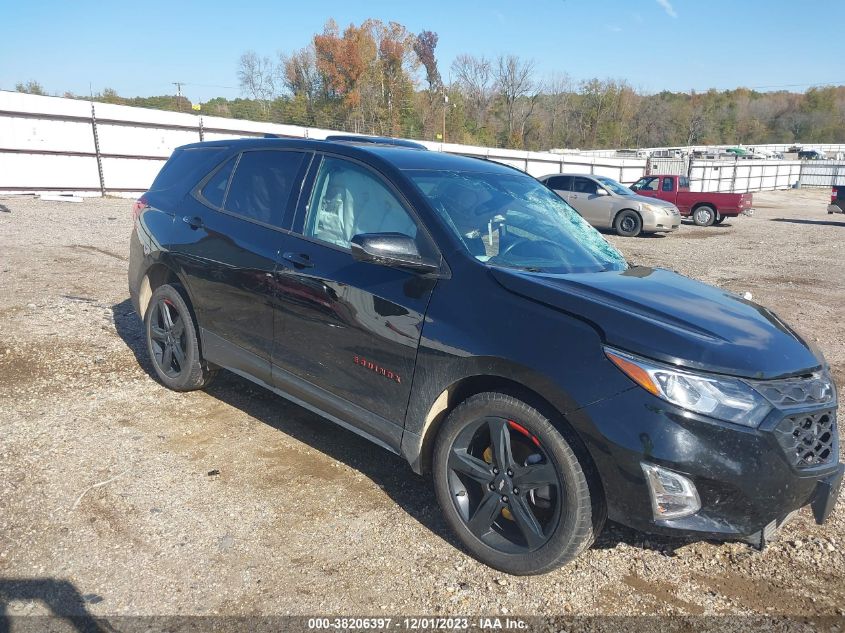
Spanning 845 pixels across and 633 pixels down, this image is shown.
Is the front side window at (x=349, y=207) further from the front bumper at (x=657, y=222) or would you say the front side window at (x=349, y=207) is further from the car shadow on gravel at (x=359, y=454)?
the front bumper at (x=657, y=222)

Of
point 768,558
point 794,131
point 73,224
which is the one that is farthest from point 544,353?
point 794,131

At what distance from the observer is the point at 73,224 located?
42.0 feet

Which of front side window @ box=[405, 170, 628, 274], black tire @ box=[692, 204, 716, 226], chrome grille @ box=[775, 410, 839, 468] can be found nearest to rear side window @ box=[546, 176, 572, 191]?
black tire @ box=[692, 204, 716, 226]

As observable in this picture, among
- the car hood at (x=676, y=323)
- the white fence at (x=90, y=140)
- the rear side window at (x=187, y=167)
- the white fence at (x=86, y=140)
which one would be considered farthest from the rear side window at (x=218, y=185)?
the white fence at (x=86, y=140)

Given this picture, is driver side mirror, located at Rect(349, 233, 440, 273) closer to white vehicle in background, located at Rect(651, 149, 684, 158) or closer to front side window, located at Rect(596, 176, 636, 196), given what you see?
front side window, located at Rect(596, 176, 636, 196)

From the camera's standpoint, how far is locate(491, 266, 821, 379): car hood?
234cm

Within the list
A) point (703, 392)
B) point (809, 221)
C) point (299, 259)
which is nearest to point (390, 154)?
point (299, 259)

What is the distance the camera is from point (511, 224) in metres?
3.36

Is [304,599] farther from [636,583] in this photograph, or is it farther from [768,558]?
[768,558]

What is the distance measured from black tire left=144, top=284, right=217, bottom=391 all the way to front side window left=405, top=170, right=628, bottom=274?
203cm

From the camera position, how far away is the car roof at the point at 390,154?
11.2ft

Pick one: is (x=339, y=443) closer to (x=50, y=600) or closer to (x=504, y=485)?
(x=504, y=485)

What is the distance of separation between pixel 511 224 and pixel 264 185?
158cm

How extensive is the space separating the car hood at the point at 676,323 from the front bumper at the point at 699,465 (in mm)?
210
